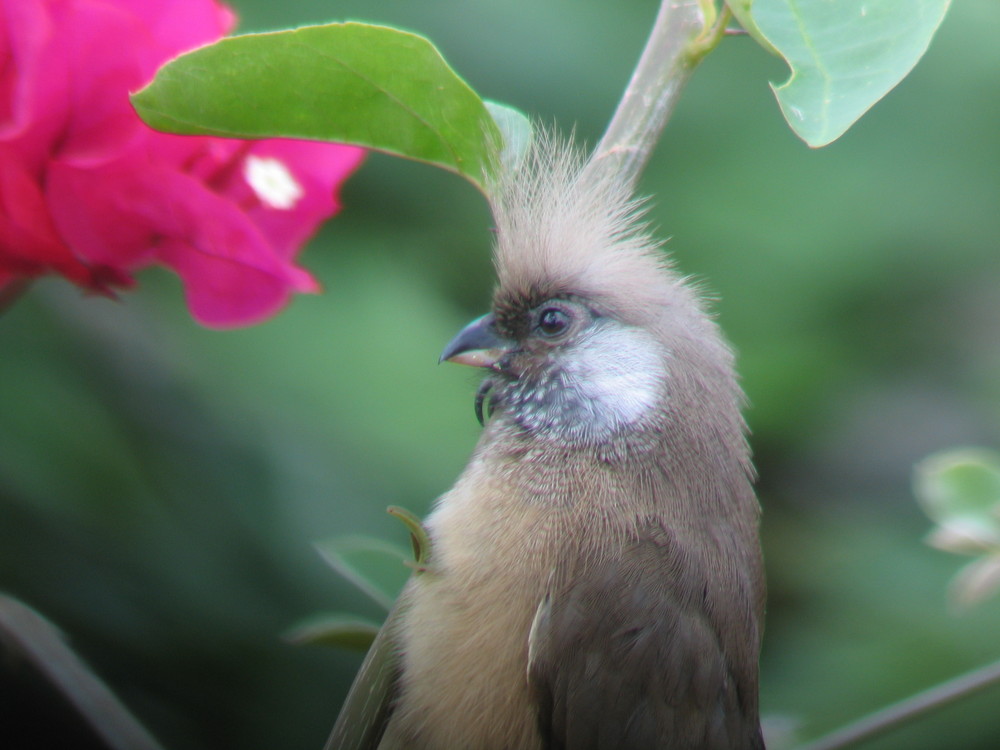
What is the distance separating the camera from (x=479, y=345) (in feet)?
4.99

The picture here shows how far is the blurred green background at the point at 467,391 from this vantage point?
168 cm

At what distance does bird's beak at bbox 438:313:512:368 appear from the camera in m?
1.50

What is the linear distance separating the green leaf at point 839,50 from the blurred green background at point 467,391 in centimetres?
109

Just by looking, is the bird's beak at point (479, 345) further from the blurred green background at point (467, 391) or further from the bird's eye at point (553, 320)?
the blurred green background at point (467, 391)

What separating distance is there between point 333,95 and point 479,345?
2.31 ft

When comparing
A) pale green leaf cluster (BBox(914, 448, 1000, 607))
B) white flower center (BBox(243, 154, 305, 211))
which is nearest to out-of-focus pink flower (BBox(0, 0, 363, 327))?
white flower center (BBox(243, 154, 305, 211))

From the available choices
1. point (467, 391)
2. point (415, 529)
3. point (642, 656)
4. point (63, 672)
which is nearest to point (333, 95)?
point (415, 529)

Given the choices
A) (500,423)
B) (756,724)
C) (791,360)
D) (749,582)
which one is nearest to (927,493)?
(749,582)

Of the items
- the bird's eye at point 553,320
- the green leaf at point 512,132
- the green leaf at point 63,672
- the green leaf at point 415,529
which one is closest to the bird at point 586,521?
the bird's eye at point 553,320

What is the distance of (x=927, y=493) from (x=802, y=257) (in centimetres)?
101

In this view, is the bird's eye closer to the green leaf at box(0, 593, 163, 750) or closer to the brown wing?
the brown wing

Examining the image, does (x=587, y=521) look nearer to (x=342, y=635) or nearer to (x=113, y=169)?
(x=342, y=635)

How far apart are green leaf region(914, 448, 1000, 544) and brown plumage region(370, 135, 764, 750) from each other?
278 mm

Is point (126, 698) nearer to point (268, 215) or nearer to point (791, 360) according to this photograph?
point (268, 215)
